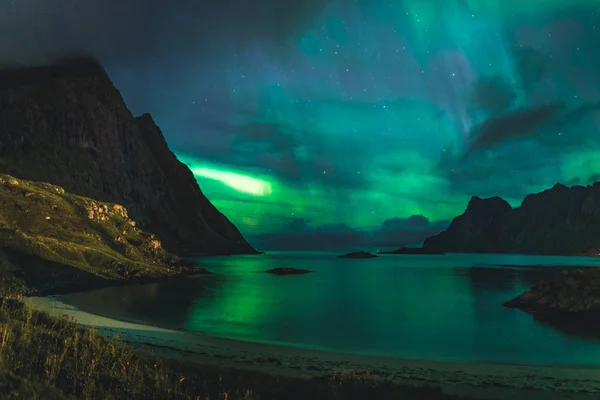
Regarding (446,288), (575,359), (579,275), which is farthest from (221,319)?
(446,288)

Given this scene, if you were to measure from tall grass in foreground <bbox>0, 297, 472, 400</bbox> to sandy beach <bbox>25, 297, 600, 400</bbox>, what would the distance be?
307 inches

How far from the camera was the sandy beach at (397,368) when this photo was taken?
30.9 meters

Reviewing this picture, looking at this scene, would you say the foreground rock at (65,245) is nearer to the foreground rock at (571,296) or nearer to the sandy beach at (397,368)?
the sandy beach at (397,368)

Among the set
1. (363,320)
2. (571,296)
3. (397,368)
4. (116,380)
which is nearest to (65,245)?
(363,320)

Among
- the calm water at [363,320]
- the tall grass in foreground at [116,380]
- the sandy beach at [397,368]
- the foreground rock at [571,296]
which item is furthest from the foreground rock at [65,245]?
the foreground rock at [571,296]

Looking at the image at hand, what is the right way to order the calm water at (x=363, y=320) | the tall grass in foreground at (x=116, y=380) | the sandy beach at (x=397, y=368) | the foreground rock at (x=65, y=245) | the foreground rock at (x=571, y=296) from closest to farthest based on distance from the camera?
the tall grass in foreground at (x=116, y=380)
the sandy beach at (x=397, y=368)
the calm water at (x=363, y=320)
the foreground rock at (x=571, y=296)
the foreground rock at (x=65, y=245)

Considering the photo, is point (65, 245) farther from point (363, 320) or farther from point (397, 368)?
point (397, 368)

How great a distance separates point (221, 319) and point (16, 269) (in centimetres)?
4278

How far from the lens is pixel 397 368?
38.0 m

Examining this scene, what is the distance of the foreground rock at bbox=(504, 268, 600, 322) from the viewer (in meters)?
69.7

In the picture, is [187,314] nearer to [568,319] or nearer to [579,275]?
[568,319]

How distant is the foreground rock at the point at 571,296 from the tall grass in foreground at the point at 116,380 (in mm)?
59674

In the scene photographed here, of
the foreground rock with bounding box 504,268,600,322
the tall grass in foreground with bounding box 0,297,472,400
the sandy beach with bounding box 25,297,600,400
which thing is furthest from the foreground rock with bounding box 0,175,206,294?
the foreground rock with bounding box 504,268,600,322

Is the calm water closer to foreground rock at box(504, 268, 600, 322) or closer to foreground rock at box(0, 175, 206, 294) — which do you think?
foreground rock at box(504, 268, 600, 322)
